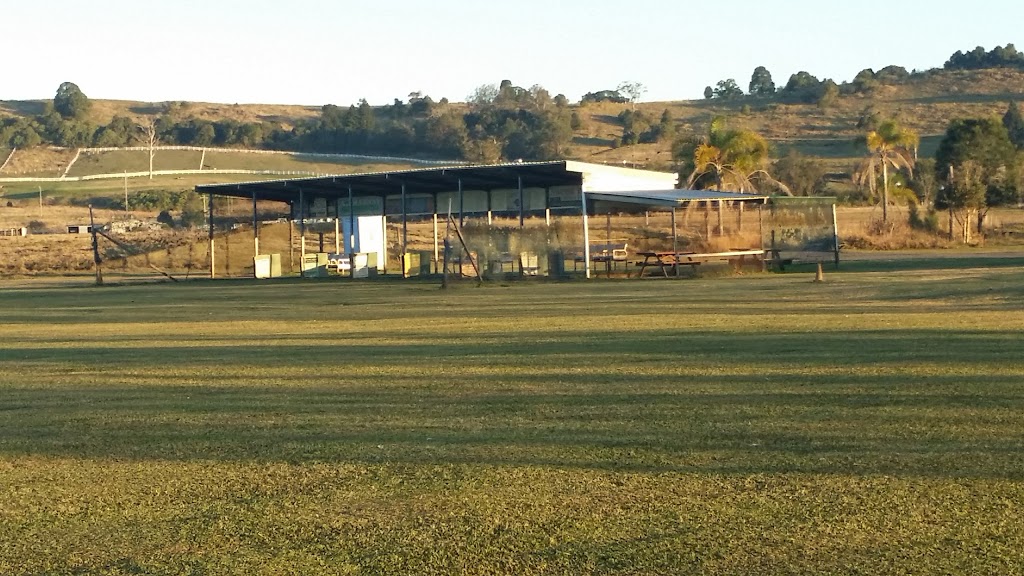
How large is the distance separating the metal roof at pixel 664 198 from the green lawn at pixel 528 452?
1802 cm

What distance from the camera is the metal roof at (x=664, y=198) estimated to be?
35938 mm

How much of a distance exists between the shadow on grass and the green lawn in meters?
0.04

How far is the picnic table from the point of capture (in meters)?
35.8

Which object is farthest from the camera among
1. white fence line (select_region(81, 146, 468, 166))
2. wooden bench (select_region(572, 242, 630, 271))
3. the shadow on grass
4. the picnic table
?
white fence line (select_region(81, 146, 468, 166))

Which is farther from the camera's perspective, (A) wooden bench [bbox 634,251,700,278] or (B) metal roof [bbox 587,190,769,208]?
(B) metal roof [bbox 587,190,769,208]

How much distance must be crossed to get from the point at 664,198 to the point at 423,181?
36.4 ft

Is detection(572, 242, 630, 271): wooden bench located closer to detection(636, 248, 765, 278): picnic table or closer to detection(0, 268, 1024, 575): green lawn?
detection(636, 248, 765, 278): picnic table

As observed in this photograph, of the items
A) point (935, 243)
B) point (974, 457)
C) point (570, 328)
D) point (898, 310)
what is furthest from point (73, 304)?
point (935, 243)

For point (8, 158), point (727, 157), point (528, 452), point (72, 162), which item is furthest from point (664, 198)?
point (8, 158)

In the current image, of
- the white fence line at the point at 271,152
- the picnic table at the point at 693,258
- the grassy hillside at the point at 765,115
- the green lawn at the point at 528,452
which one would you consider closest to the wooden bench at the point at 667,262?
the picnic table at the point at 693,258

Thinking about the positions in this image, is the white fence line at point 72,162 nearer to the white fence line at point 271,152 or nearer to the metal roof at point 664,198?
the white fence line at point 271,152

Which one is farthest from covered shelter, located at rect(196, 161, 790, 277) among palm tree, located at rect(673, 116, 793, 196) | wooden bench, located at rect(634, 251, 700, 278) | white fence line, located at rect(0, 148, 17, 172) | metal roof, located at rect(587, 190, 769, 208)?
white fence line, located at rect(0, 148, 17, 172)

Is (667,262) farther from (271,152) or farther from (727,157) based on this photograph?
(271,152)

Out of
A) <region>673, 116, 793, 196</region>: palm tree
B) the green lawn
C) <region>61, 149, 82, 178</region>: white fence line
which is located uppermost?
<region>61, 149, 82, 178</region>: white fence line
